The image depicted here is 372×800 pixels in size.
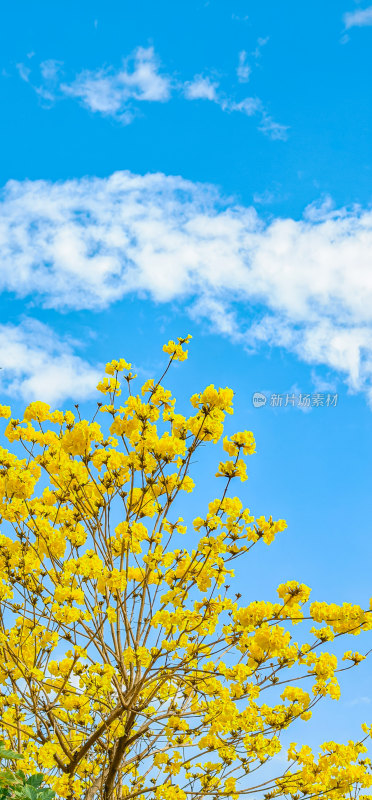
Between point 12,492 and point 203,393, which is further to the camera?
point 12,492

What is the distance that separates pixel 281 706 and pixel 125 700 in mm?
1162

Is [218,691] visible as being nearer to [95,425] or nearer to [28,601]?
[28,601]

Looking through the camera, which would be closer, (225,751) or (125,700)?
(125,700)

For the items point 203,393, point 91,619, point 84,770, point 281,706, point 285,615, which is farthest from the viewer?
point 84,770

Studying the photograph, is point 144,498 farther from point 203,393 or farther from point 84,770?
point 84,770

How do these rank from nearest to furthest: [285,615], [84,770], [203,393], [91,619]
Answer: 1. [203,393]
2. [285,615]
3. [91,619]
4. [84,770]

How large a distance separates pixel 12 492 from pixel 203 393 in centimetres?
177

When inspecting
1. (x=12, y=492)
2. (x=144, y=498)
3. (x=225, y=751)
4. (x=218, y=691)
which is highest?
(x=12, y=492)

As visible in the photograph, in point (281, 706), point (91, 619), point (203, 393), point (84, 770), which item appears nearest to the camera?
point (203, 393)

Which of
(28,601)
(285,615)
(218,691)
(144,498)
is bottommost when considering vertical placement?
(218,691)

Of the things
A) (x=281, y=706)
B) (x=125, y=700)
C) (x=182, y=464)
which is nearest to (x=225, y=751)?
(x=281, y=706)

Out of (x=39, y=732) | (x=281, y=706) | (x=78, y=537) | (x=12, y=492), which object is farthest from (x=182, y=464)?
(x=39, y=732)

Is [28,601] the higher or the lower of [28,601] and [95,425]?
the lower

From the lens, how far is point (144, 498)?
4.06m
